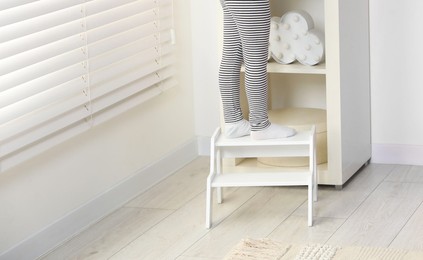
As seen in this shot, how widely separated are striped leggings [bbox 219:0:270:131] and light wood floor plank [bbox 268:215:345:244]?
0.32m

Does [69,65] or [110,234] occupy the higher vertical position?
[69,65]

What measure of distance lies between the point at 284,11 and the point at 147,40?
1.76 ft

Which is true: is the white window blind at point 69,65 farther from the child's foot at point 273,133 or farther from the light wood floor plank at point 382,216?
the light wood floor plank at point 382,216

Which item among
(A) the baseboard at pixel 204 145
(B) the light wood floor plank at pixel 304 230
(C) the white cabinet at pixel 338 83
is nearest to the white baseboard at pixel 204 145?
(A) the baseboard at pixel 204 145

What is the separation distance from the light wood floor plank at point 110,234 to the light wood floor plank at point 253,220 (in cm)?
23

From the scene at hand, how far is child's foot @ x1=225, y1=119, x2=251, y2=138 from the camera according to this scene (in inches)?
116

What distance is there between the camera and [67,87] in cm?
273

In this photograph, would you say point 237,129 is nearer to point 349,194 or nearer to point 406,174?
point 349,194

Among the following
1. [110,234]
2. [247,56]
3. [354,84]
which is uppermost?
[247,56]

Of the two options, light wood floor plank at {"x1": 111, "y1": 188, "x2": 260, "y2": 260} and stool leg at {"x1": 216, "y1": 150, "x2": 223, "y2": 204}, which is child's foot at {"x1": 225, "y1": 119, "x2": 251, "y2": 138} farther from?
light wood floor plank at {"x1": 111, "y1": 188, "x2": 260, "y2": 260}

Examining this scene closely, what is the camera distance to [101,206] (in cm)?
300

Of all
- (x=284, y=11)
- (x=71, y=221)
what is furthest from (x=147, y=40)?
(x=71, y=221)

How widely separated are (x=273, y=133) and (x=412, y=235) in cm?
55

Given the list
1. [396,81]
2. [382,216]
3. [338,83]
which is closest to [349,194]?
[382,216]
